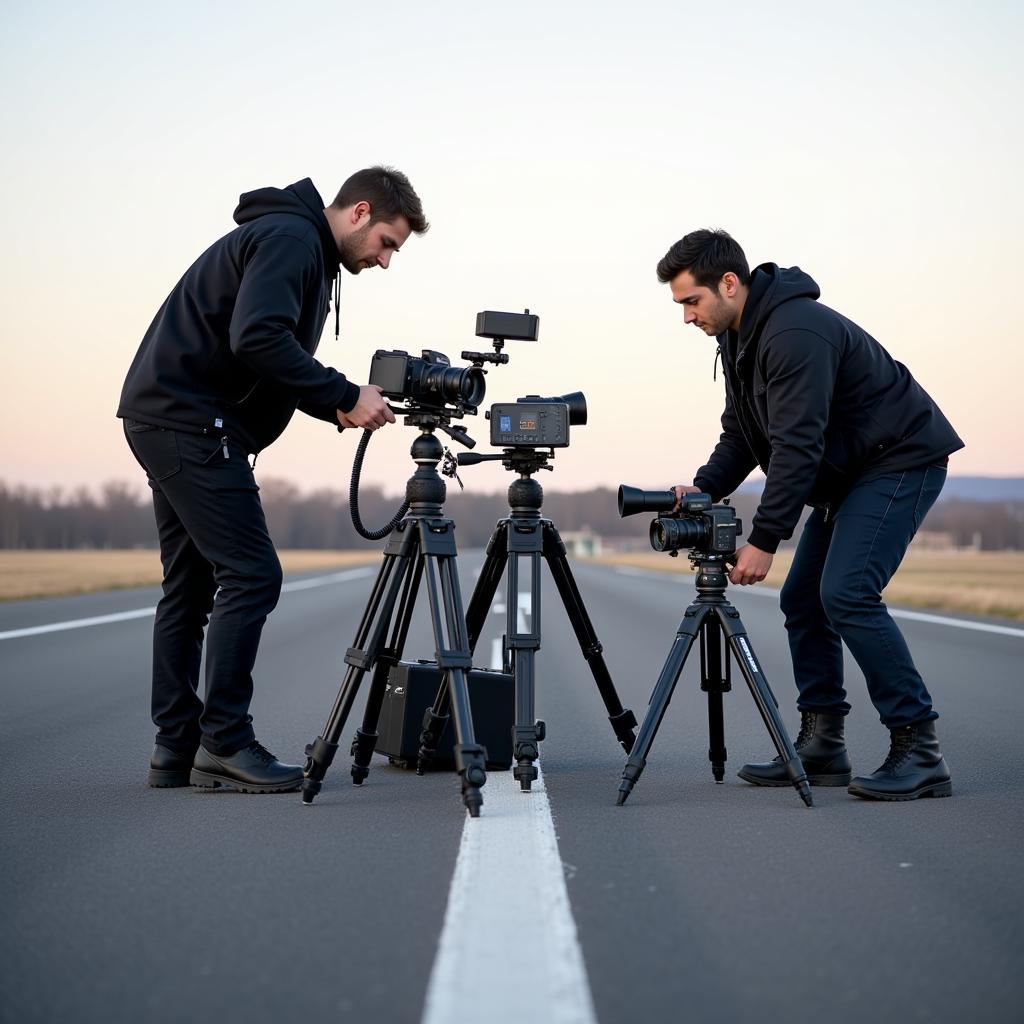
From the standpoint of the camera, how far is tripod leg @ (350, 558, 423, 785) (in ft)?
16.1

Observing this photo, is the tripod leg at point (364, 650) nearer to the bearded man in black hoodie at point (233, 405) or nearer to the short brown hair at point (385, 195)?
the bearded man in black hoodie at point (233, 405)

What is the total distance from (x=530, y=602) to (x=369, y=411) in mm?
1050

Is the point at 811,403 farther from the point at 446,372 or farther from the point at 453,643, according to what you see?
the point at 453,643

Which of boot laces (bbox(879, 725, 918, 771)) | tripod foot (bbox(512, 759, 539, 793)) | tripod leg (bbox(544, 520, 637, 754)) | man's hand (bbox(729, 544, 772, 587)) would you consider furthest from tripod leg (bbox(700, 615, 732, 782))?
tripod foot (bbox(512, 759, 539, 793))

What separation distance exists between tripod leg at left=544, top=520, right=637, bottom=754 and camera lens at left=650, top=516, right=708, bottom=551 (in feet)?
1.61

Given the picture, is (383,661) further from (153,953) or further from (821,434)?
(153,953)

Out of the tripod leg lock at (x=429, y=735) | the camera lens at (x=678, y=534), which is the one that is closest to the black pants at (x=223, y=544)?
the tripod leg lock at (x=429, y=735)

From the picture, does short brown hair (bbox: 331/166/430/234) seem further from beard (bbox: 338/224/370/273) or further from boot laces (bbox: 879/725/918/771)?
boot laces (bbox: 879/725/918/771)

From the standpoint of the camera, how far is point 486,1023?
2.30 m

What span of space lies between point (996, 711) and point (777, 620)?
8054 millimetres

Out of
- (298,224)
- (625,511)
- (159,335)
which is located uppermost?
(298,224)

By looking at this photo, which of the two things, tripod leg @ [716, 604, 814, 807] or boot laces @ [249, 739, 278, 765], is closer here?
tripod leg @ [716, 604, 814, 807]

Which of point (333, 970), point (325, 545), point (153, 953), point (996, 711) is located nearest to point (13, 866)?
point (153, 953)

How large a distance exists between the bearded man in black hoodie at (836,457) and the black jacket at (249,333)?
1.43m
